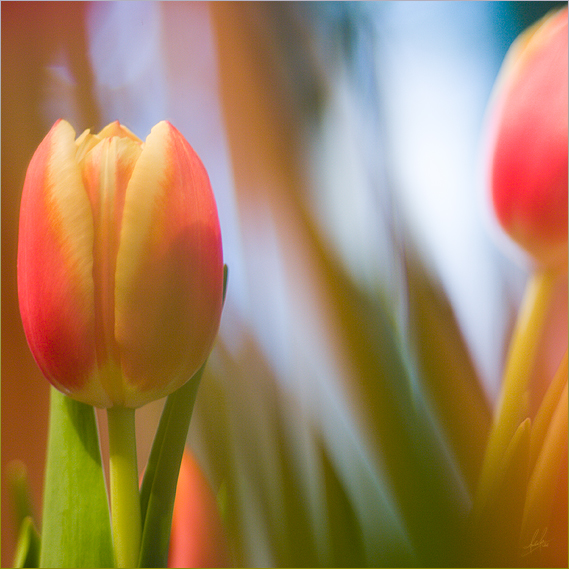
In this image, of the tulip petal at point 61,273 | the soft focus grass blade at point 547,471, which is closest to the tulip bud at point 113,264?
the tulip petal at point 61,273

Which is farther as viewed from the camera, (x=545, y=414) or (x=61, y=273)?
(x=545, y=414)

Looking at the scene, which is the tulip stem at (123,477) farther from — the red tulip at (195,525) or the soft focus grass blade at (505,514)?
the soft focus grass blade at (505,514)

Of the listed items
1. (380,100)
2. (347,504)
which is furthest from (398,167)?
(347,504)

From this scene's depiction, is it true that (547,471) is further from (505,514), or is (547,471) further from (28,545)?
(28,545)
